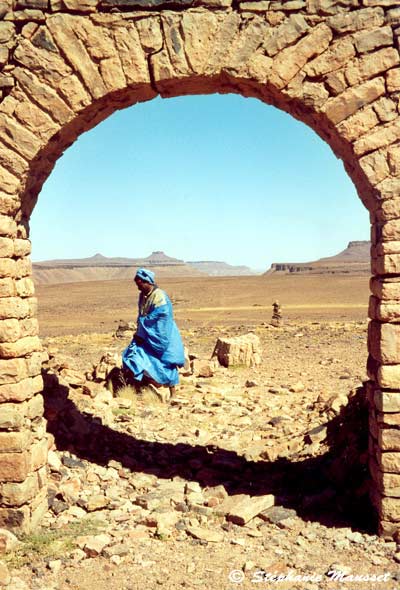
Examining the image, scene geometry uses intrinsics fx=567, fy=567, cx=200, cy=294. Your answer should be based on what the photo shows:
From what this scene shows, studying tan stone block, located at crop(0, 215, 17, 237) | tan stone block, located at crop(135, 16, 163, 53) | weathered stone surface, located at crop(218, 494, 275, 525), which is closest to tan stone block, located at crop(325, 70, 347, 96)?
tan stone block, located at crop(135, 16, 163, 53)

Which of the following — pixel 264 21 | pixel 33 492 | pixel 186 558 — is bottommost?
pixel 186 558

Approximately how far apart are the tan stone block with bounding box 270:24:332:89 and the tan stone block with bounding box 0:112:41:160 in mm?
1880

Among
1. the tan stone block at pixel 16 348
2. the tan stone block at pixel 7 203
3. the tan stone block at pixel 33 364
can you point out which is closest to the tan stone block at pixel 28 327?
Answer: the tan stone block at pixel 16 348

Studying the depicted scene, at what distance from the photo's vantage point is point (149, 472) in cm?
562

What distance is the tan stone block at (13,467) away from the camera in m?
4.35

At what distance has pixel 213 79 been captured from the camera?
4.36 metres

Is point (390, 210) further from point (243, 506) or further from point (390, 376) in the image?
point (243, 506)

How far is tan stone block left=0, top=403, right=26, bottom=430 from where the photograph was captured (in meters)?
4.33

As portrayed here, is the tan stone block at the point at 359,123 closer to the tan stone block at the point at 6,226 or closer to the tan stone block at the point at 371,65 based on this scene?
the tan stone block at the point at 371,65

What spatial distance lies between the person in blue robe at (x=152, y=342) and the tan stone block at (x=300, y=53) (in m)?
4.38

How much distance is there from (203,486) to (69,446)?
1.60 metres

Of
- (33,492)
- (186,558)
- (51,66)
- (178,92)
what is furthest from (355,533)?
(51,66)

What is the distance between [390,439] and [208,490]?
1781mm

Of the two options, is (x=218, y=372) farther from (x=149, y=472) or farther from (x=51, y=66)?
(x=51, y=66)
